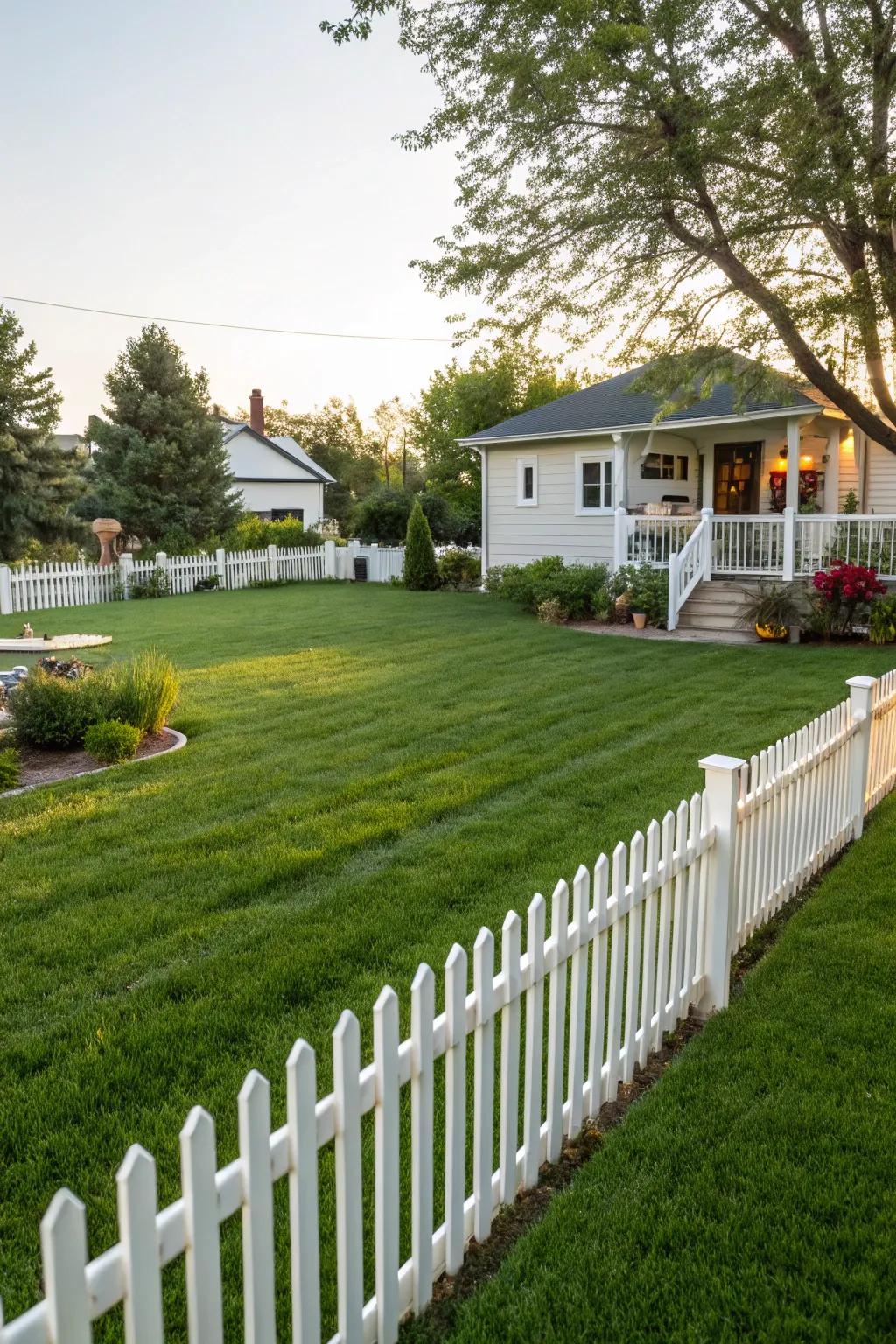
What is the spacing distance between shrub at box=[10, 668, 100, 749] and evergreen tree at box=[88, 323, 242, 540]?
21.2 m

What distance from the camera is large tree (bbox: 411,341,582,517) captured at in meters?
39.2

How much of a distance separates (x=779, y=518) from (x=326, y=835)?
11.6 meters

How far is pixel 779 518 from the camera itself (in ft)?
48.5

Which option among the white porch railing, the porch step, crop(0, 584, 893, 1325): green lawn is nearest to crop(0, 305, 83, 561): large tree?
the white porch railing

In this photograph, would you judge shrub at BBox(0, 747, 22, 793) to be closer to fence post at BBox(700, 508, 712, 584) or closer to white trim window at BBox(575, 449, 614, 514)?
fence post at BBox(700, 508, 712, 584)

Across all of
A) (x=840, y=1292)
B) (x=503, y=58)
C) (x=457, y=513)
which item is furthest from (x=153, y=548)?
(x=840, y=1292)

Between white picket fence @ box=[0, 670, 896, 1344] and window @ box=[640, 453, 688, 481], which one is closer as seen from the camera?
white picket fence @ box=[0, 670, 896, 1344]

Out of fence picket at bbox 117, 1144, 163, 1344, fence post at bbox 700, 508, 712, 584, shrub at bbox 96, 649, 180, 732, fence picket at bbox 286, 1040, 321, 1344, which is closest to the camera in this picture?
fence picket at bbox 117, 1144, 163, 1344

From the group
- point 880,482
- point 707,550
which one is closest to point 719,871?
point 707,550

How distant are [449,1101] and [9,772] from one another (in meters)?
5.42

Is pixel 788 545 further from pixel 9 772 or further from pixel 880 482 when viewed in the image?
pixel 9 772

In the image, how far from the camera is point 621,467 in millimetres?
17906

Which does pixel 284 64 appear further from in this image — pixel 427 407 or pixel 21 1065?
pixel 427 407

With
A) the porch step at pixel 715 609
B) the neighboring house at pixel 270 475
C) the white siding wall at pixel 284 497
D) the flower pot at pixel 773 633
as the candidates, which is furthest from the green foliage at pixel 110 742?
the white siding wall at pixel 284 497
